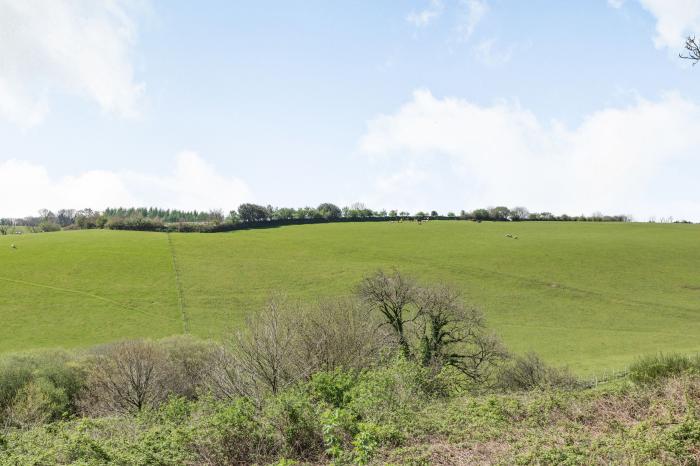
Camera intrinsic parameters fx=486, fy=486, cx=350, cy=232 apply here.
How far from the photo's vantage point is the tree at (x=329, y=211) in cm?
14285

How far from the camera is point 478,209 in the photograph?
143 m

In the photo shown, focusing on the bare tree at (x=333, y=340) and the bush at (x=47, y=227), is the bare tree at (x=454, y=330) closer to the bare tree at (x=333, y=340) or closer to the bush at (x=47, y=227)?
the bare tree at (x=333, y=340)

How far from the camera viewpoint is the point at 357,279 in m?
77.4

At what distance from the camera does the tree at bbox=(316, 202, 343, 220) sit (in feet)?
469

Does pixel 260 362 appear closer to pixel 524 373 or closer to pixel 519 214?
pixel 524 373

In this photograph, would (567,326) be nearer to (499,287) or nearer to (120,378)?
(499,287)

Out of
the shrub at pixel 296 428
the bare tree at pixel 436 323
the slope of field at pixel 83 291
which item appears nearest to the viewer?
the shrub at pixel 296 428

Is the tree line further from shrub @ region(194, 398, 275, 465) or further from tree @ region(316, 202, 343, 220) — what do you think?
shrub @ region(194, 398, 275, 465)

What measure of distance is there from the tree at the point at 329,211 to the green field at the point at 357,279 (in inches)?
1077

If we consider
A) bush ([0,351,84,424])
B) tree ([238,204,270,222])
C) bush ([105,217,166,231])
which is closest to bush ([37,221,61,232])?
bush ([105,217,166,231])

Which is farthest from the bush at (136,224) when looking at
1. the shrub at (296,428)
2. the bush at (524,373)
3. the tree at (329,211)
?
the shrub at (296,428)

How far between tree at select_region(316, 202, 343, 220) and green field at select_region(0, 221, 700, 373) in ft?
89.8

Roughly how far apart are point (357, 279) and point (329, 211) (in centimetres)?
7046

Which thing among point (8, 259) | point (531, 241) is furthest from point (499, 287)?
point (8, 259)
